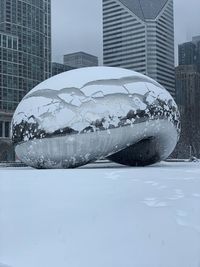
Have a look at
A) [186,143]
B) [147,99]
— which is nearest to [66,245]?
[147,99]

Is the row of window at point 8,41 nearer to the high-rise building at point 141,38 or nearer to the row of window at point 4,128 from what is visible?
the row of window at point 4,128

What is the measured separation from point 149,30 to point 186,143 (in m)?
17.5

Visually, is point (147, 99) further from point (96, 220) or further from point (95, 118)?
point (96, 220)

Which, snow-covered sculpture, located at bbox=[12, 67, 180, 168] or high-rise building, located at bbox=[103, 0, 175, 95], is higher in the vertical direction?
high-rise building, located at bbox=[103, 0, 175, 95]

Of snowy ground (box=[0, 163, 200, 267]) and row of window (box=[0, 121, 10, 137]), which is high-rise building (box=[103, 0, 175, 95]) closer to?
row of window (box=[0, 121, 10, 137])

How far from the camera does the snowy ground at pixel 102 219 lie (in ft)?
19.2

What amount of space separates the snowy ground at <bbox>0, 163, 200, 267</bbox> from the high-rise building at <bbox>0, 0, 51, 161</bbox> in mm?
52897

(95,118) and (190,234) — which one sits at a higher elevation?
(95,118)

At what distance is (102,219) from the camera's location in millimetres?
6449

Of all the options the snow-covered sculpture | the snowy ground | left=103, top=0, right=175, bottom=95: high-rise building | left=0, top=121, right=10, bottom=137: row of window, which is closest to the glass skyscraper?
left=0, top=121, right=10, bottom=137: row of window

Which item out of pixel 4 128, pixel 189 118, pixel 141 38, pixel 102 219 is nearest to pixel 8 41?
pixel 4 128

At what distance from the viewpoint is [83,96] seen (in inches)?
395

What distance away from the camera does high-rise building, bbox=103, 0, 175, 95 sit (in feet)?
145

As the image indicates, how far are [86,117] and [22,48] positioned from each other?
2484 inches
